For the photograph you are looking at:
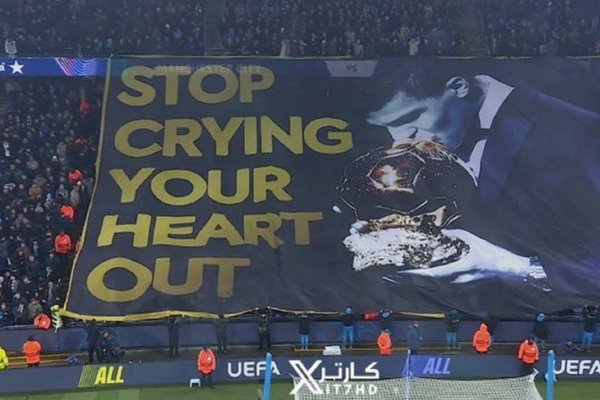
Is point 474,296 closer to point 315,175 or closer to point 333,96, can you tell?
point 315,175

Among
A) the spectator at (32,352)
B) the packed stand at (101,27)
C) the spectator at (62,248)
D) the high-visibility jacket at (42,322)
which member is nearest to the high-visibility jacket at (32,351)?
the spectator at (32,352)

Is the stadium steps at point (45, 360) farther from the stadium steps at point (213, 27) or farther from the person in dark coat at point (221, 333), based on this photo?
the stadium steps at point (213, 27)

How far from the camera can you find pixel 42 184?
87.8 ft

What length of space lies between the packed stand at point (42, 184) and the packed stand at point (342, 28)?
20.8 ft

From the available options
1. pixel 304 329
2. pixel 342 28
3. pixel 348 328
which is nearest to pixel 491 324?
pixel 348 328

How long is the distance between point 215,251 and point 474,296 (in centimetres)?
776

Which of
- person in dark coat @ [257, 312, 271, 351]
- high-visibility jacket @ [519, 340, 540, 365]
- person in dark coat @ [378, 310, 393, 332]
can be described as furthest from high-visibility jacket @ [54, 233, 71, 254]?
high-visibility jacket @ [519, 340, 540, 365]

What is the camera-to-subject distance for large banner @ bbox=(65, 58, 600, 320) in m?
23.9

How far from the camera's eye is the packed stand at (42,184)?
23.7 m

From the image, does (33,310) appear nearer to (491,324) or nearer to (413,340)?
(413,340)

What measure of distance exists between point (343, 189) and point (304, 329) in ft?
18.6

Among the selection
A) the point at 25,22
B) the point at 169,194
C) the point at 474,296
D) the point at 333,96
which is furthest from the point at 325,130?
→ the point at 25,22

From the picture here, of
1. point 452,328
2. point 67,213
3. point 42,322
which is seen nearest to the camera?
point 42,322

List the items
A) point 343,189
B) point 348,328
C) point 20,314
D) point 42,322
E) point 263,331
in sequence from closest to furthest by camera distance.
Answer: point 42,322 → point 263,331 → point 20,314 → point 348,328 → point 343,189
